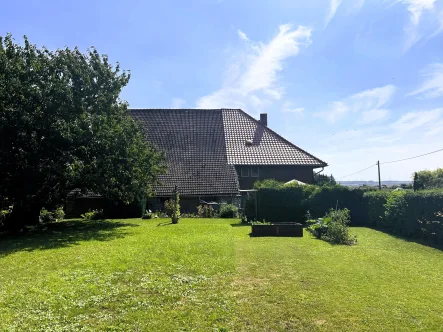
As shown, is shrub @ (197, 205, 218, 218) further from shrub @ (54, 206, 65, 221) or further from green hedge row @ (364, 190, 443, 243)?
green hedge row @ (364, 190, 443, 243)

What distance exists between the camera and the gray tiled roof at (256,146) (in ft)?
102

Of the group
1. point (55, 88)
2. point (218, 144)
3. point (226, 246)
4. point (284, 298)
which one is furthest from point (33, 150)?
point (218, 144)

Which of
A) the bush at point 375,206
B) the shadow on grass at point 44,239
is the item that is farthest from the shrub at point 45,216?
the bush at point 375,206

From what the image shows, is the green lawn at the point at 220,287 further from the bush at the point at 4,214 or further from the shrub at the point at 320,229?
the bush at the point at 4,214

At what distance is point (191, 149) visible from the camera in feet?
103

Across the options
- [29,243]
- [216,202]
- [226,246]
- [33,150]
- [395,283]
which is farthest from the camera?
[216,202]

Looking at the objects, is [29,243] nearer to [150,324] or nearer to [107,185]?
[107,185]

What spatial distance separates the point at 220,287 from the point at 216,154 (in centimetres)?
2408

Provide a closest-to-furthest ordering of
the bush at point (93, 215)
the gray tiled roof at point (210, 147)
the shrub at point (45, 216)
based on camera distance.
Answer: the shrub at point (45, 216)
the bush at point (93, 215)
the gray tiled roof at point (210, 147)

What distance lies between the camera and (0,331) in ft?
16.9

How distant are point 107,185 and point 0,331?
508 inches

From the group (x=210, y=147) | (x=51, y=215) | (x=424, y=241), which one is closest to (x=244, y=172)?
(x=210, y=147)

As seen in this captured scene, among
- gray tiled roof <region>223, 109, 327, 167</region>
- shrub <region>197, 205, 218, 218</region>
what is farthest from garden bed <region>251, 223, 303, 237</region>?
gray tiled roof <region>223, 109, 327, 167</region>

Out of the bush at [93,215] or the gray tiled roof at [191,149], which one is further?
the gray tiled roof at [191,149]
